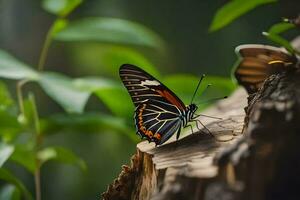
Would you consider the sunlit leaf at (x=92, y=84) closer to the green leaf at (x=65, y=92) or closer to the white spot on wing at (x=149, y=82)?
the green leaf at (x=65, y=92)

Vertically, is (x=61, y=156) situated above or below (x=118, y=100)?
below

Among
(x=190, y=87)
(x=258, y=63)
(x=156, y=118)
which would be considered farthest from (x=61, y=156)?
(x=258, y=63)

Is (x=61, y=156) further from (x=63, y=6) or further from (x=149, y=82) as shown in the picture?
(x=149, y=82)

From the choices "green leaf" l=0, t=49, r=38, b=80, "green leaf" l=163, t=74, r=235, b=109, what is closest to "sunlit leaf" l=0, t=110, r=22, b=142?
"green leaf" l=0, t=49, r=38, b=80

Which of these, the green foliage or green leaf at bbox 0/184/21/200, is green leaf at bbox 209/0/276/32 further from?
green leaf at bbox 0/184/21/200

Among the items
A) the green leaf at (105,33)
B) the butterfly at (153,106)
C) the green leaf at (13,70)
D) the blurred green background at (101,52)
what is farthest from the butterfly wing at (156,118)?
the blurred green background at (101,52)
